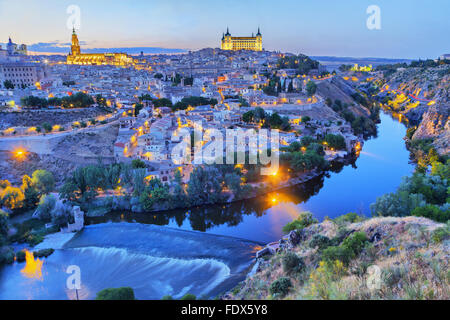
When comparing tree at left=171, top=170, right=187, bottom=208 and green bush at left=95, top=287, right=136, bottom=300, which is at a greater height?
green bush at left=95, top=287, right=136, bottom=300

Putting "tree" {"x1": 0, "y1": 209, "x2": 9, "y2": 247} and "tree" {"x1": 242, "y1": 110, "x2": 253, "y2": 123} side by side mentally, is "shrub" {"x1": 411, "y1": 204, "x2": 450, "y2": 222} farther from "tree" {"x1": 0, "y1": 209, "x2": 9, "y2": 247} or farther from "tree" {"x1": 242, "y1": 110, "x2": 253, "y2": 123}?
A: "tree" {"x1": 242, "y1": 110, "x2": 253, "y2": 123}

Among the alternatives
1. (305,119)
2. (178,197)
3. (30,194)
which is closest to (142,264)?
(178,197)

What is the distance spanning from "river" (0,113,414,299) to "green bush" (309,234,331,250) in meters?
1.73

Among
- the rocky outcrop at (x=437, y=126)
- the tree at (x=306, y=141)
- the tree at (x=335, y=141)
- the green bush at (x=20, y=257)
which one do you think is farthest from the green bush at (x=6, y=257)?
the rocky outcrop at (x=437, y=126)

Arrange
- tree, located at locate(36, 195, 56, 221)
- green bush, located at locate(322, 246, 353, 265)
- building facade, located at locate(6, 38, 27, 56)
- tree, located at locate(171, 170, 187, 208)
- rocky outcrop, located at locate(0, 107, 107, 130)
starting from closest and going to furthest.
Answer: green bush, located at locate(322, 246, 353, 265)
tree, located at locate(36, 195, 56, 221)
tree, located at locate(171, 170, 187, 208)
rocky outcrop, located at locate(0, 107, 107, 130)
building facade, located at locate(6, 38, 27, 56)

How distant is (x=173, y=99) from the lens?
1898 cm

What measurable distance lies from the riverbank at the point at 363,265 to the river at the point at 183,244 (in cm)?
120

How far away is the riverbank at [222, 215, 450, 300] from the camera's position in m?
2.54

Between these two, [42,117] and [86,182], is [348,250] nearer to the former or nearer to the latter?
[86,182]

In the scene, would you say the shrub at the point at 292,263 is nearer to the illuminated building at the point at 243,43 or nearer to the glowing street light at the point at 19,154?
the glowing street light at the point at 19,154

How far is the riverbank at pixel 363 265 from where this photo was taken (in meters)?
2.54

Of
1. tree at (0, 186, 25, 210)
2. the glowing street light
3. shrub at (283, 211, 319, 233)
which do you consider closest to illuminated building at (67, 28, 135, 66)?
the glowing street light

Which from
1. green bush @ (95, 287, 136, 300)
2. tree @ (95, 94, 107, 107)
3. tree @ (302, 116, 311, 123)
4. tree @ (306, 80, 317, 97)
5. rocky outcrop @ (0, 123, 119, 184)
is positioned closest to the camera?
green bush @ (95, 287, 136, 300)
